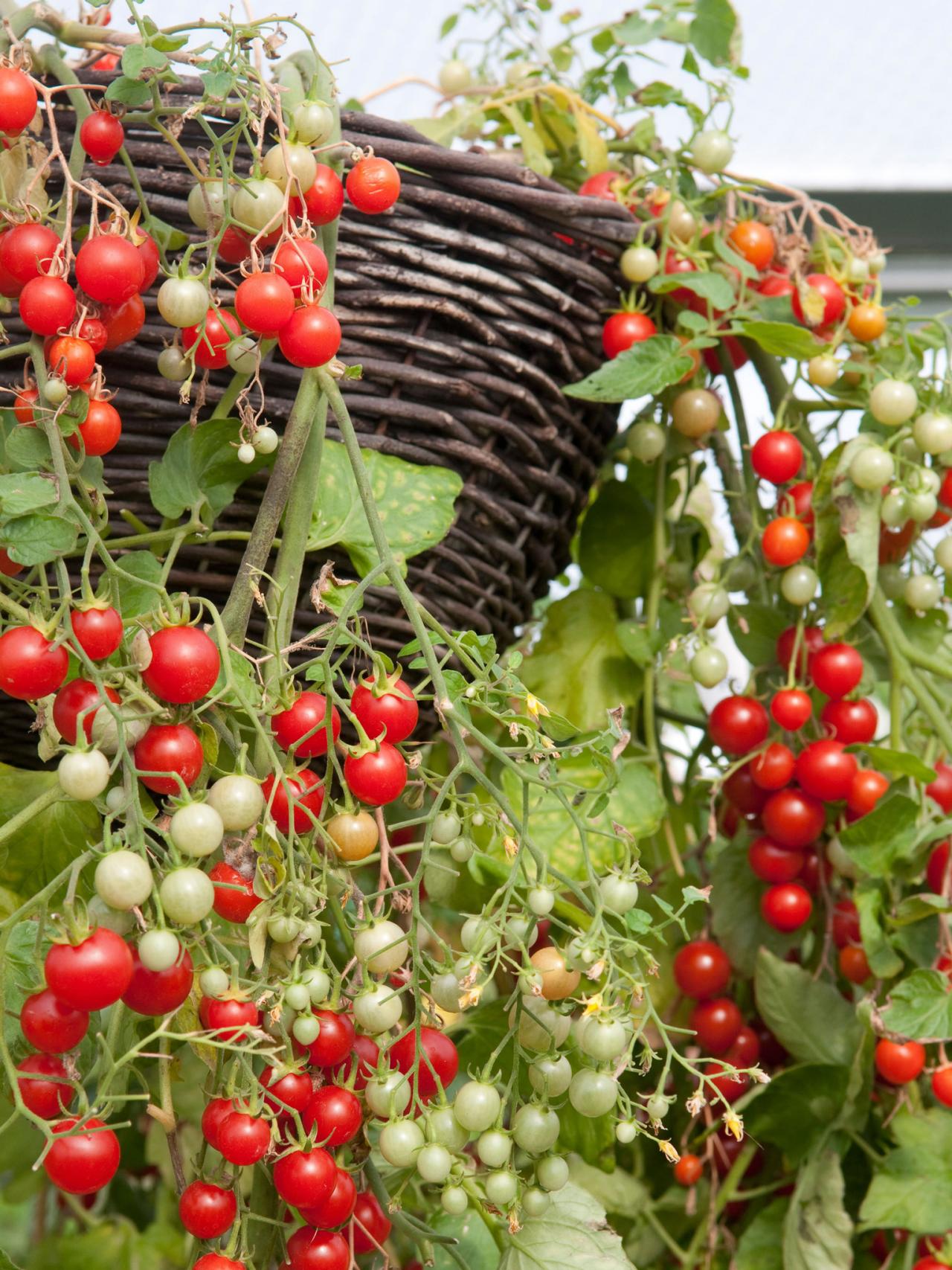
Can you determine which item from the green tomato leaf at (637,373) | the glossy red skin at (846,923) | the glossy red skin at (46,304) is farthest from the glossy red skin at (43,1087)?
the glossy red skin at (846,923)

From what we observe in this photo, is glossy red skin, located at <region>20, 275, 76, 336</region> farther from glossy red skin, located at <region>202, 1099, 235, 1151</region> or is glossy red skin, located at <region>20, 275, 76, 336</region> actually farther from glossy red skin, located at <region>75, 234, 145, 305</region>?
glossy red skin, located at <region>202, 1099, 235, 1151</region>

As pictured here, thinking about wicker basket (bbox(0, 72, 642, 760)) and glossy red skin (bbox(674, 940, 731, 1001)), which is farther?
glossy red skin (bbox(674, 940, 731, 1001))

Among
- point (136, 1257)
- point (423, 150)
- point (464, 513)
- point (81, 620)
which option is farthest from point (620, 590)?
point (136, 1257)

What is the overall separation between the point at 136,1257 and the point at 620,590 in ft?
1.63

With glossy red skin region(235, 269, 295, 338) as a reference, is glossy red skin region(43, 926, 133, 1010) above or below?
below

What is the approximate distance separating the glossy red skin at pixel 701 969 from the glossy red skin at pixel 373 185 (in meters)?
0.42

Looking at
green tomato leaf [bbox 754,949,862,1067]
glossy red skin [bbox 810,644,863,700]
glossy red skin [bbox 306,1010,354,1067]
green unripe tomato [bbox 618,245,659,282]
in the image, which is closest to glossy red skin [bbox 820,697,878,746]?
glossy red skin [bbox 810,644,863,700]

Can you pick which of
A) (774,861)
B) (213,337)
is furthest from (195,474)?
(774,861)

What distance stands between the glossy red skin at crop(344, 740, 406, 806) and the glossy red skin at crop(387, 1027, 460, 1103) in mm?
75

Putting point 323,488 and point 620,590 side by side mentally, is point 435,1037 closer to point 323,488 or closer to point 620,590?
point 323,488

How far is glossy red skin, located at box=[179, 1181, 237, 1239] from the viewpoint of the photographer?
0.35 meters

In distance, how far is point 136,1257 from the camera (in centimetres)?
74

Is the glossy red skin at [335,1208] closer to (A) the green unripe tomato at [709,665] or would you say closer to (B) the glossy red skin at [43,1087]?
(B) the glossy red skin at [43,1087]

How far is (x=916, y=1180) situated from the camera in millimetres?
582
